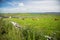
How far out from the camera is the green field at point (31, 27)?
1735 mm

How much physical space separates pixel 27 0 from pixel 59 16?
0.56 m

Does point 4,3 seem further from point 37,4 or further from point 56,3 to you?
point 56,3

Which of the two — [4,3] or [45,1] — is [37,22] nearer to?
[45,1]

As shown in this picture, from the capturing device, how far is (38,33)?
5.68ft

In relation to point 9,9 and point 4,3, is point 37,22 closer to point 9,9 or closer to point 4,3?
point 9,9

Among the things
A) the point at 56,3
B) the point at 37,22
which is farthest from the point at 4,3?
the point at 56,3

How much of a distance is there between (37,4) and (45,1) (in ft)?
0.45

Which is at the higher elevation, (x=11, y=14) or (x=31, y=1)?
(x=31, y=1)

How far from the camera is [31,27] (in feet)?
5.74

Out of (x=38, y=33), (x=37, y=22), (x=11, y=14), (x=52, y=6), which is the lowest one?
(x=38, y=33)

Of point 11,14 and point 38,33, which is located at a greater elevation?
point 11,14

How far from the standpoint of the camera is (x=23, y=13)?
1767mm

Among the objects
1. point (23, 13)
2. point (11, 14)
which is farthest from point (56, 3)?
point (11, 14)

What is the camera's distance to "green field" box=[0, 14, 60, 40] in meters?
1.74
